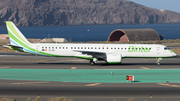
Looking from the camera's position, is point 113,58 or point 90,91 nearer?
point 90,91

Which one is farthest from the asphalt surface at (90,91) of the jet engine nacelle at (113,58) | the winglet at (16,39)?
the winglet at (16,39)

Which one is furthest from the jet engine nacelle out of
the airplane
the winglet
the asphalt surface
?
the winglet

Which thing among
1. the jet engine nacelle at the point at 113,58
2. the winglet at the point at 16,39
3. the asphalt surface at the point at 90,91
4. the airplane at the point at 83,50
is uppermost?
the winglet at the point at 16,39

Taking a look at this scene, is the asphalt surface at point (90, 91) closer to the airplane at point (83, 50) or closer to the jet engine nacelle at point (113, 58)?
the jet engine nacelle at point (113, 58)

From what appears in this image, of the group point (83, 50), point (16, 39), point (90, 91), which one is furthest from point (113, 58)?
point (90, 91)

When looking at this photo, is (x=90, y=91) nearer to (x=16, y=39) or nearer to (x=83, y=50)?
(x=83, y=50)

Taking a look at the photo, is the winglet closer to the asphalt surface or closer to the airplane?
the airplane

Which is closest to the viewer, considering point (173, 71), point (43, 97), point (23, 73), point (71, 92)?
point (43, 97)

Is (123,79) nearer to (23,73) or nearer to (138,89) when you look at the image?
(138,89)

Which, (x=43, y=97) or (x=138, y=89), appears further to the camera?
(x=138, y=89)

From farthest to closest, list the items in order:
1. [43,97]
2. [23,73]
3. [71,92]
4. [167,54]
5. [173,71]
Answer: [167,54] → [173,71] → [23,73] → [71,92] → [43,97]

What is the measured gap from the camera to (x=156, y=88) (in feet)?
84.2

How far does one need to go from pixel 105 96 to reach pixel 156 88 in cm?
600

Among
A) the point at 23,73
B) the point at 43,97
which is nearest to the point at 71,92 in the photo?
the point at 43,97
